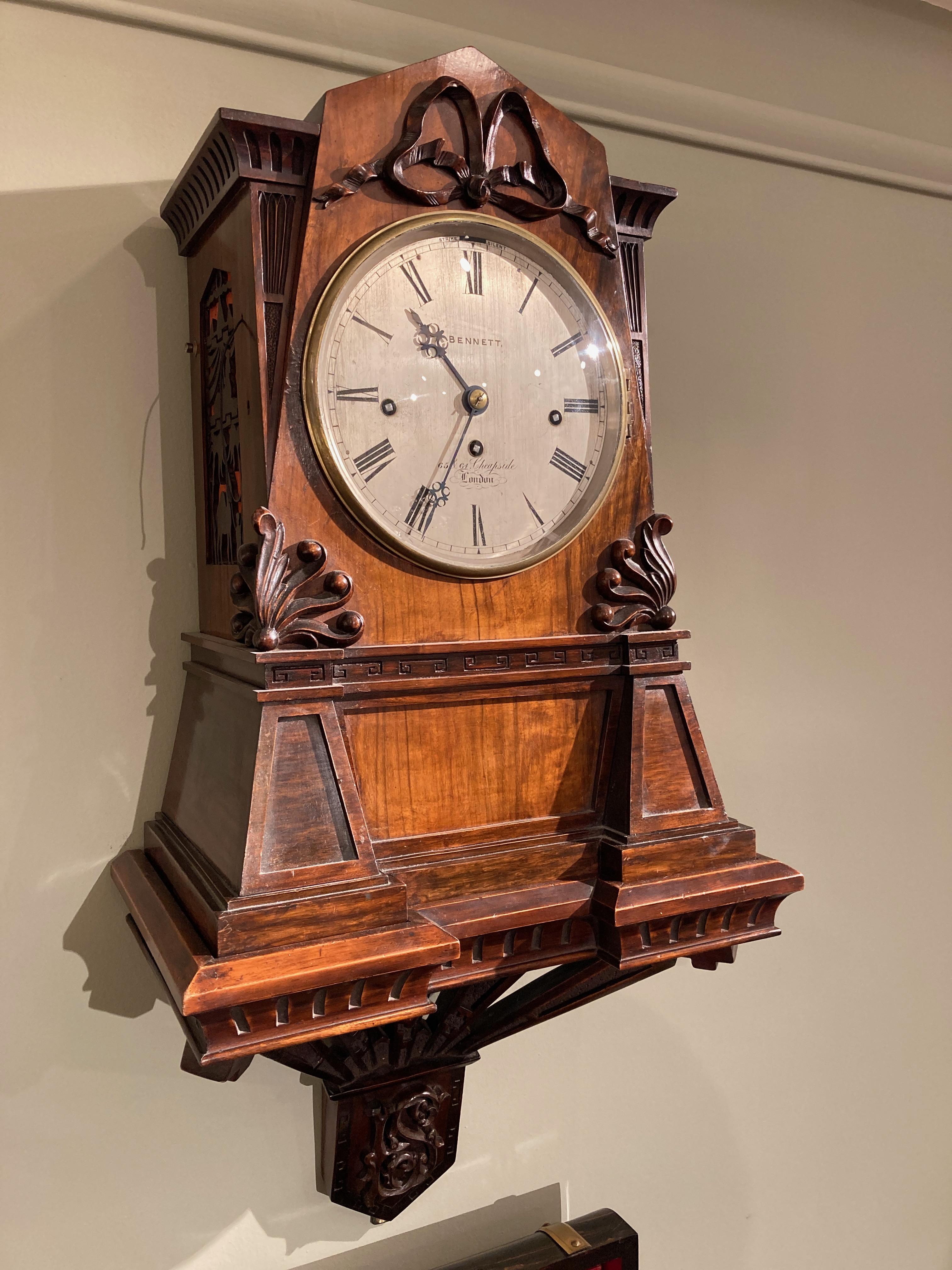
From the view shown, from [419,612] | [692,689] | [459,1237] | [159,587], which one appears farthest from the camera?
[692,689]

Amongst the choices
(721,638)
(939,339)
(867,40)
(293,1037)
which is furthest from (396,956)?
(867,40)

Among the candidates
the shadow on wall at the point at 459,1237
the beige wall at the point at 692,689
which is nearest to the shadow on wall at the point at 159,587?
the beige wall at the point at 692,689

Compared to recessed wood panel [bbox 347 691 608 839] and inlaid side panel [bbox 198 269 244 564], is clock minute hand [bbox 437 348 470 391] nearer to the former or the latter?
inlaid side panel [bbox 198 269 244 564]

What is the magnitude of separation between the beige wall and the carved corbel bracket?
36 centimetres

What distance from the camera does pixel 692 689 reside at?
1436 millimetres

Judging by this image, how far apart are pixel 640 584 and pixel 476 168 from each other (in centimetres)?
46

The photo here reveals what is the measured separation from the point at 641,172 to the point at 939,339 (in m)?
0.64

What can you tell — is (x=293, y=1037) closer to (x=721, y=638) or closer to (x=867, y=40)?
(x=721, y=638)

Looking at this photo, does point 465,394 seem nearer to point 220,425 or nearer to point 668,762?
point 220,425

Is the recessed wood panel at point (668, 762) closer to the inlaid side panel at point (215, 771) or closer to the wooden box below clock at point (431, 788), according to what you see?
the wooden box below clock at point (431, 788)

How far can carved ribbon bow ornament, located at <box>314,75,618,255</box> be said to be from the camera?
919mm

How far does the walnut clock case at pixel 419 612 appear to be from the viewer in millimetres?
852

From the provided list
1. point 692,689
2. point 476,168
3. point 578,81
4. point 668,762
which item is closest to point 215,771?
point 668,762

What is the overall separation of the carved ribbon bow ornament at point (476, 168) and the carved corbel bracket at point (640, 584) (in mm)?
317
